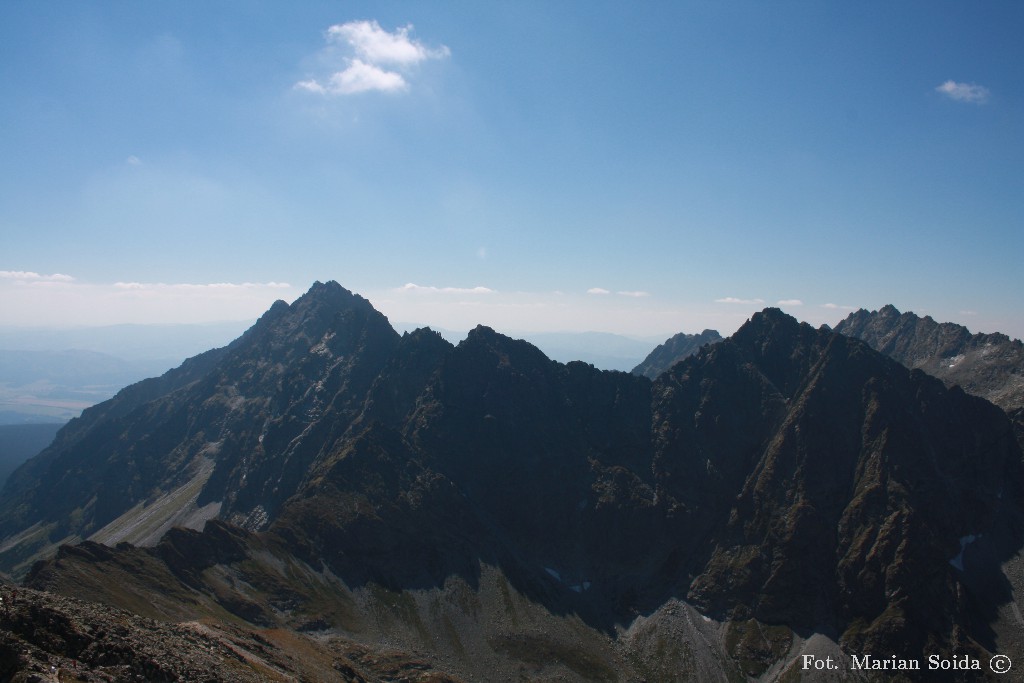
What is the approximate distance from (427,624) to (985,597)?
591ft

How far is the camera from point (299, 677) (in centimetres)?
10188

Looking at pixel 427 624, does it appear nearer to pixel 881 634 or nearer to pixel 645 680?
pixel 645 680

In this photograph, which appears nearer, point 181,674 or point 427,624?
point 181,674

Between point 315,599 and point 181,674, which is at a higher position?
point 181,674

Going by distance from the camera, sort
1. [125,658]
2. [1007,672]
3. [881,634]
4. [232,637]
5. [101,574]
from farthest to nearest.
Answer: [881,634] → [1007,672] → [101,574] → [232,637] → [125,658]

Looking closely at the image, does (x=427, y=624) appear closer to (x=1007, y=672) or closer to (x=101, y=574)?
(x=101, y=574)

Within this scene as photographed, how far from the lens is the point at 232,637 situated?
10875cm

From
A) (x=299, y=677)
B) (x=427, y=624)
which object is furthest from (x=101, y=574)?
(x=427, y=624)

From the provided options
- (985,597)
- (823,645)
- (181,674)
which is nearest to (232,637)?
(181,674)

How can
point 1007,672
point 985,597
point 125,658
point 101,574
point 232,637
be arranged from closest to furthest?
point 125,658
point 232,637
point 101,574
point 1007,672
point 985,597

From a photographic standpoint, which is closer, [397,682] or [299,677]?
[299,677]

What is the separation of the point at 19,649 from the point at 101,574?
103m

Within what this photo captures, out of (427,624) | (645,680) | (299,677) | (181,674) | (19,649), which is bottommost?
(645,680)

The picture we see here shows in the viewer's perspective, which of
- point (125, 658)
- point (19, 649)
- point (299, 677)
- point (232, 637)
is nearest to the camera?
point (19, 649)
